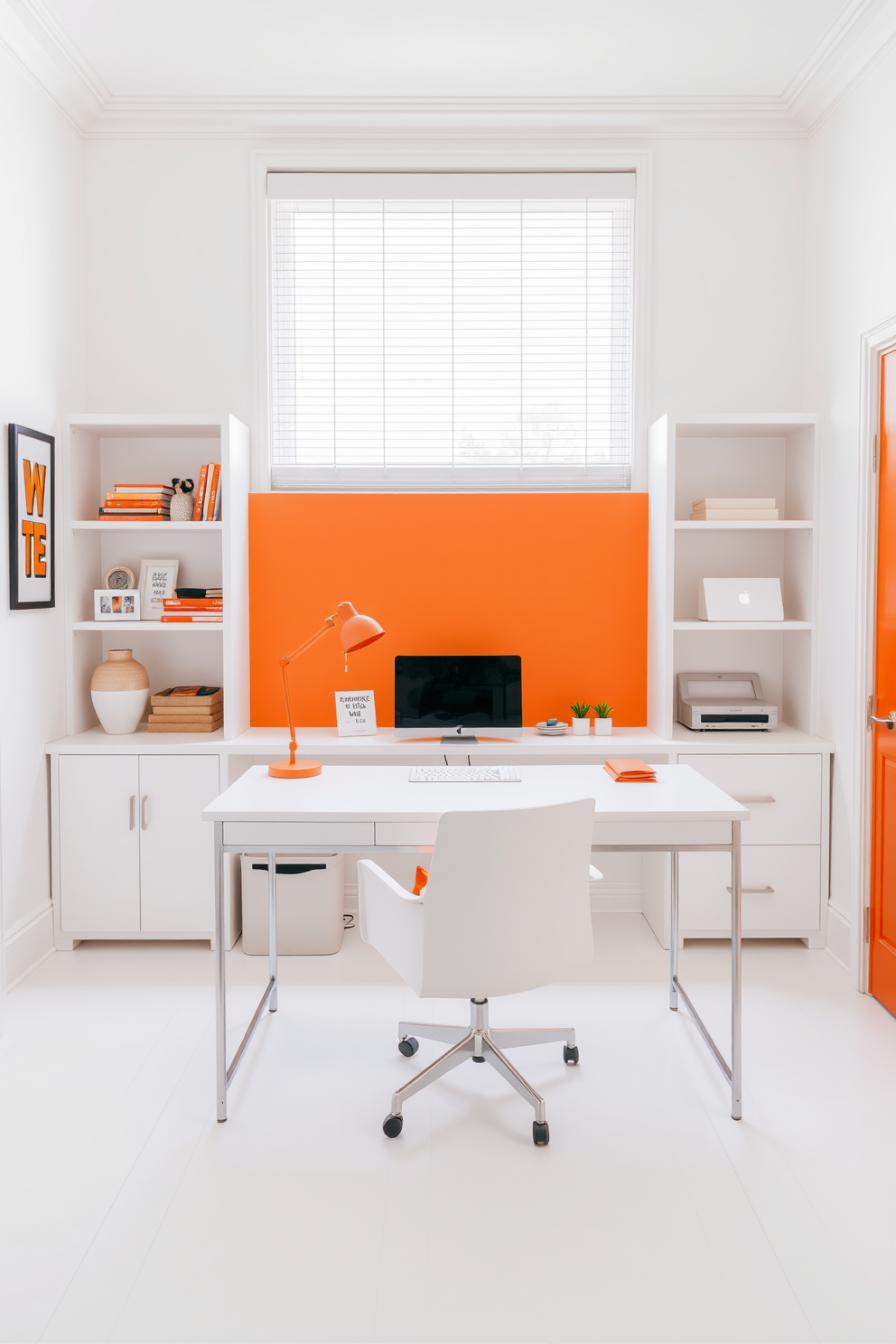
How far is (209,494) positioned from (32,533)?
26.5 inches

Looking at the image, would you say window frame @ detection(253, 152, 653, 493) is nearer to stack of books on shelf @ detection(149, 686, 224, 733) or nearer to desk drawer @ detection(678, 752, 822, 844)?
stack of books on shelf @ detection(149, 686, 224, 733)

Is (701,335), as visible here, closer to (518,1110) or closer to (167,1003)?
(518,1110)

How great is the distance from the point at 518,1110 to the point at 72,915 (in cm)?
198

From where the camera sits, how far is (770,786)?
3.57 metres

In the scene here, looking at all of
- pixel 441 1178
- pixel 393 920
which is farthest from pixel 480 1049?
pixel 393 920

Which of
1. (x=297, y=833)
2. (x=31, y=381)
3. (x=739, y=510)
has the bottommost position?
(x=297, y=833)

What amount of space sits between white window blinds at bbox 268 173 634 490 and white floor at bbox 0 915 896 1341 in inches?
86.8

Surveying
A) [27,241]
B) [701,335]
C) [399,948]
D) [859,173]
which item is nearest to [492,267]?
[701,335]

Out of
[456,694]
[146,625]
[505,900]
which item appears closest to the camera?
[505,900]

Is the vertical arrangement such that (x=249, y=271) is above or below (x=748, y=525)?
above

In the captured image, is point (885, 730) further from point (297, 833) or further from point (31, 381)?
point (31, 381)

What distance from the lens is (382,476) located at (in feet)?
13.3

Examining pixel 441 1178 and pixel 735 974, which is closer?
pixel 441 1178

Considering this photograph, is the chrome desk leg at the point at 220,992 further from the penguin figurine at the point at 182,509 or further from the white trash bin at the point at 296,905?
the penguin figurine at the point at 182,509
